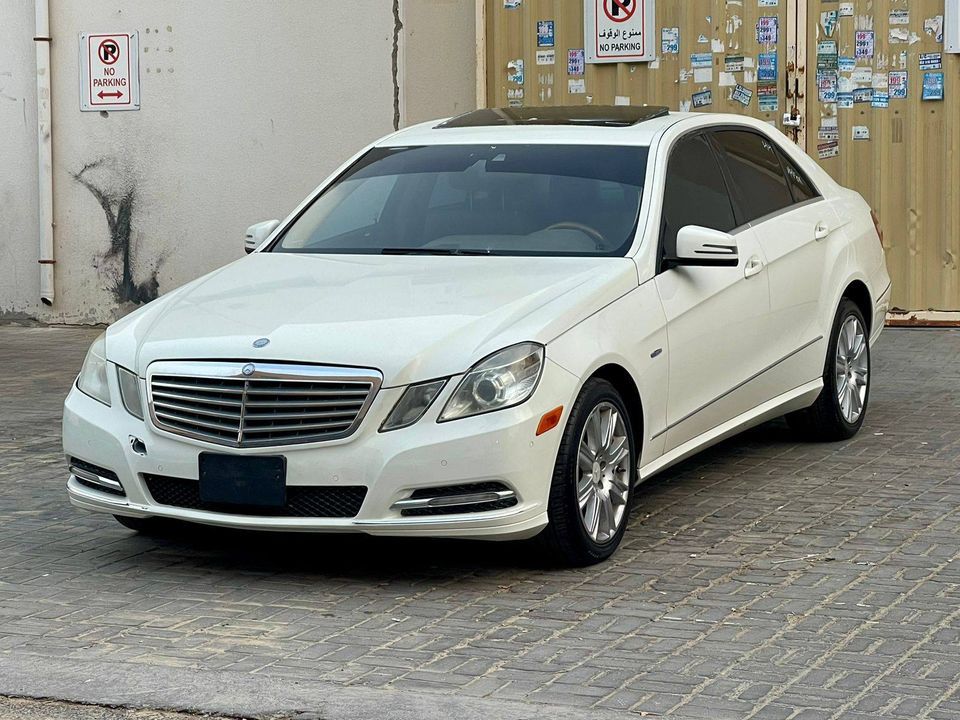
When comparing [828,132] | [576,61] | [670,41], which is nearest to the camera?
[828,132]

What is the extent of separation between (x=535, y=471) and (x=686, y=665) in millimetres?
1010

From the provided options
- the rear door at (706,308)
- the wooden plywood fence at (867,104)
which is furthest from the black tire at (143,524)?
the wooden plywood fence at (867,104)

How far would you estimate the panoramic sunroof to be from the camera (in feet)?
24.4

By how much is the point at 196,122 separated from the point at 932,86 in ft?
18.6

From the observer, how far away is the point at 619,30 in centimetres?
1275

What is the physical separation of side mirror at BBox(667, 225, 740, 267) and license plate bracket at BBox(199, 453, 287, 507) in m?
1.89

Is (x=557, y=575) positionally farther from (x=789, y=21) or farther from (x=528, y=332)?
(x=789, y=21)

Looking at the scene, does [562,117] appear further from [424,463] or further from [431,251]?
[424,463]

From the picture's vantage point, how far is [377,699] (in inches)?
179

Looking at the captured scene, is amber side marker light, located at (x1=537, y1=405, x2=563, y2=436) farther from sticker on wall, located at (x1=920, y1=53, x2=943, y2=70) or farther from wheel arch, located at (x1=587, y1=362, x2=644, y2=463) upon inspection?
sticker on wall, located at (x1=920, y1=53, x2=943, y2=70)

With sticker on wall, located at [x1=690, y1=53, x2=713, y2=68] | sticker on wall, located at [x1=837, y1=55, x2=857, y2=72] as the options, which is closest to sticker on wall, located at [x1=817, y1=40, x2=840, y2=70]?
sticker on wall, located at [x1=837, y1=55, x2=857, y2=72]

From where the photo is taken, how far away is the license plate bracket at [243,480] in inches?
221

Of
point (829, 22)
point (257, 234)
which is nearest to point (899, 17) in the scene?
point (829, 22)

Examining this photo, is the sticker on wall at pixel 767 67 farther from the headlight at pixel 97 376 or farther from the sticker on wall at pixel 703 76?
the headlight at pixel 97 376
